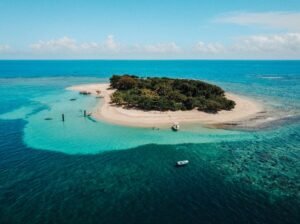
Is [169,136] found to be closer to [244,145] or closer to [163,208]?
[244,145]

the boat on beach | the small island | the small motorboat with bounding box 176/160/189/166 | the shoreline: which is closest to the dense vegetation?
the small island

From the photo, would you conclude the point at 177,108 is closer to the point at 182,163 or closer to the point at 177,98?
the point at 177,98

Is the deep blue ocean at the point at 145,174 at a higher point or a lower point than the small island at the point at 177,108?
lower

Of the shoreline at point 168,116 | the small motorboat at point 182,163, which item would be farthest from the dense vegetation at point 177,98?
the small motorboat at point 182,163

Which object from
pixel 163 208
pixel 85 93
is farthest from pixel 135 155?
pixel 85 93

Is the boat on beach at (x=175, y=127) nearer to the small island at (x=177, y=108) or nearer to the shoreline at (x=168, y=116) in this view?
the small island at (x=177, y=108)

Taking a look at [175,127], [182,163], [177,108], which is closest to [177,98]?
[177,108]

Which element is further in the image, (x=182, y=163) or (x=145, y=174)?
(x=182, y=163)
